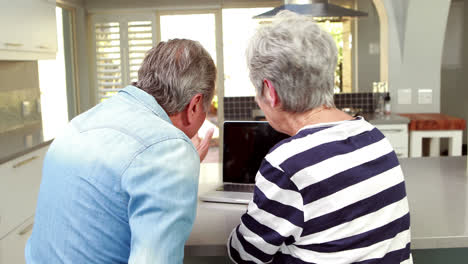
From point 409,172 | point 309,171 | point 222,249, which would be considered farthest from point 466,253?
point 309,171

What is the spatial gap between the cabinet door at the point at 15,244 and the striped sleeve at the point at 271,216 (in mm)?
2043

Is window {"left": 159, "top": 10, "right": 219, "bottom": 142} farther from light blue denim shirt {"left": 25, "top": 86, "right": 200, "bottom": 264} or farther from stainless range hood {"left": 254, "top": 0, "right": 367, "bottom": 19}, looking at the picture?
light blue denim shirt {"left": 25, "top": 86, "right": 200, "bottom": 264}

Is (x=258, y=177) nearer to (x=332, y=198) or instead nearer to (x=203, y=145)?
(x=332, y=198)

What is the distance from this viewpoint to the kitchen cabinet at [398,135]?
4051 mm

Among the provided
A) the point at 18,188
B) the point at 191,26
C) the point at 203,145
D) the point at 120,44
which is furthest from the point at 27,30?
the point at 191,26

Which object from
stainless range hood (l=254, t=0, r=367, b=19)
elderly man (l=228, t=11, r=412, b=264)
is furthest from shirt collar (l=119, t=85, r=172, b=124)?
stainless range hood (l=254, t=0, r=367, b=19)

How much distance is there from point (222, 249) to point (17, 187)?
6.43 ft

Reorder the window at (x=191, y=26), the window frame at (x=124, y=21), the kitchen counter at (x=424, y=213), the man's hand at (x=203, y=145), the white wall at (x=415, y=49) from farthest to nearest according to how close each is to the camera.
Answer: the window at (x=191, y=26) → the window frame at (x=124, y=21) → the white wall at (x=415, y=49) → the man's hand at (x=203, y=145) → the kitchen counter at (x=424, y=213)

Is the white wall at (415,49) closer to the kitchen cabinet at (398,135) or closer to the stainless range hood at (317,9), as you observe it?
the kitchen cabinet at (398,135)

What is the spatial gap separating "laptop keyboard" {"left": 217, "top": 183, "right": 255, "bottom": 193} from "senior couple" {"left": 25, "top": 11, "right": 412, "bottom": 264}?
0.66m

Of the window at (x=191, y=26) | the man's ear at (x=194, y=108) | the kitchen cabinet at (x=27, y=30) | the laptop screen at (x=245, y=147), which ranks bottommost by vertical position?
the laptop screen at (x=245, y=147)

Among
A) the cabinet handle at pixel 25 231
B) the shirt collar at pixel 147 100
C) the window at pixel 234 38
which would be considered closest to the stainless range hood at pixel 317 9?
the cabinet handle at pixel 25 231

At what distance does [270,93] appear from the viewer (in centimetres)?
107

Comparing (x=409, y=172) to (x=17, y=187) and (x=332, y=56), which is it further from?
(x=17, y=187)
